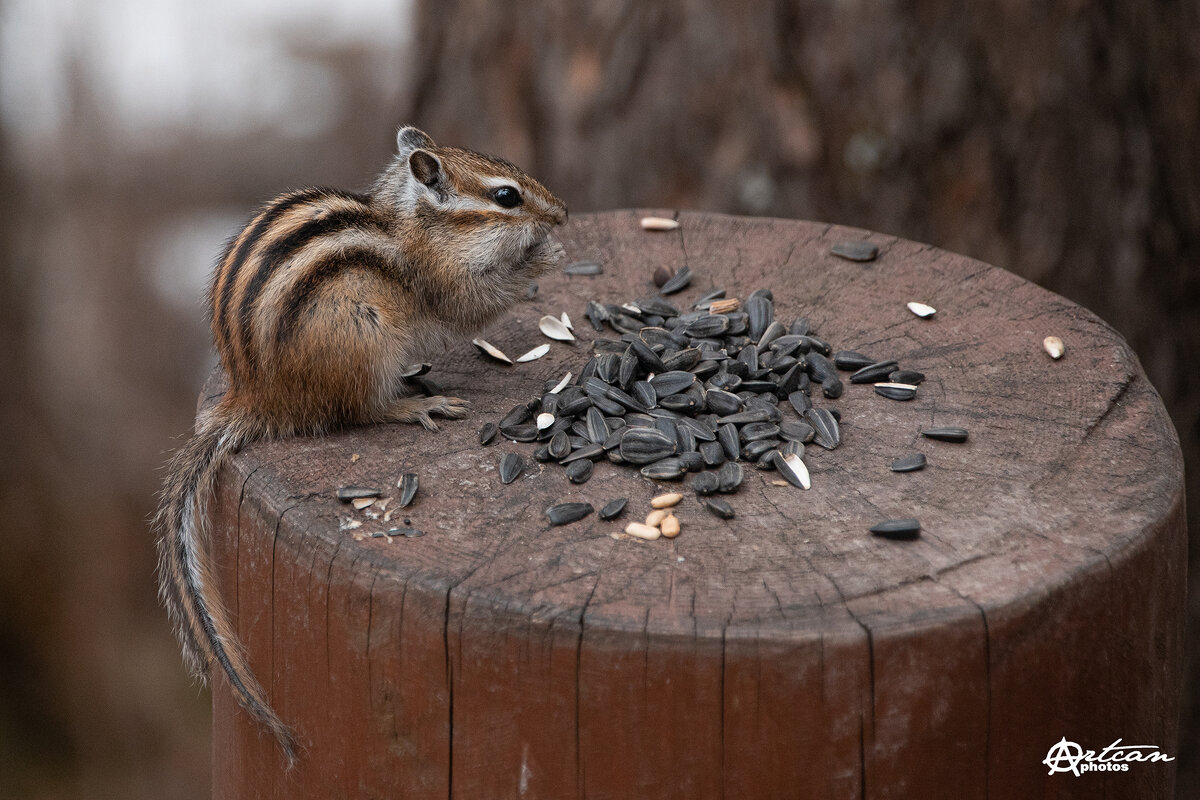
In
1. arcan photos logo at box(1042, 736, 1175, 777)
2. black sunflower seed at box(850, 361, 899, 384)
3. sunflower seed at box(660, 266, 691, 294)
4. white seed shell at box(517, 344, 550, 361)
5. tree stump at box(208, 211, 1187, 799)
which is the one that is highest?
sunflower seed at box(660, 266, 691, 294)

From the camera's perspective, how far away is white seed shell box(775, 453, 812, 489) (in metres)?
2.70

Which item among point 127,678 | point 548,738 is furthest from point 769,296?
point 127,678

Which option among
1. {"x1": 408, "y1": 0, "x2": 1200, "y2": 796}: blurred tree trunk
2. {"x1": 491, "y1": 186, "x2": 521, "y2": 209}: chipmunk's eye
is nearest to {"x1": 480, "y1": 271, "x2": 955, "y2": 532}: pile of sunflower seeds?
{"x1": 491, "y1": 186, "x2": 521, "y2": 209}: chipmunk's eye

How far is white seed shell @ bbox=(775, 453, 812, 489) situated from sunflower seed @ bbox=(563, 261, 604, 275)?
4.40 ft

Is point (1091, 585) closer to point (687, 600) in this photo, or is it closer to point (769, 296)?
point (687, 600)

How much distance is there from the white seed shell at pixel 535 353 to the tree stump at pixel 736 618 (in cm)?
50

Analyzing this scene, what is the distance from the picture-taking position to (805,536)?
2.47m

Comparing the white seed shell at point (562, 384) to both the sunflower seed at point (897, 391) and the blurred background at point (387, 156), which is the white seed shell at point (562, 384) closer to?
the sunflower seed at point (897, 391)

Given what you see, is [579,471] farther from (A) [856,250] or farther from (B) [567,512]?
(A) [856,250]

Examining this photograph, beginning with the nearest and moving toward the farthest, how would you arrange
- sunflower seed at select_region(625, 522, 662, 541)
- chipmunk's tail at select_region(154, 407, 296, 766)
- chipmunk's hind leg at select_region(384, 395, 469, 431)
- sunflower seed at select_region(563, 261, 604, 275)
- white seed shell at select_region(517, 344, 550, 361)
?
sunflower seed at select_region(625, 522, 662, 541), chipmunk's tail at select_region(154, 407, 296, 766), chipmunk's hind leg at select_region(384, 395, 469, 431), white seed shell at select_region(517, 344, 550, 361), sunflower seed at select_region(563, 261, 604, 275)

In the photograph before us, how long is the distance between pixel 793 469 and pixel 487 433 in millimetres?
777

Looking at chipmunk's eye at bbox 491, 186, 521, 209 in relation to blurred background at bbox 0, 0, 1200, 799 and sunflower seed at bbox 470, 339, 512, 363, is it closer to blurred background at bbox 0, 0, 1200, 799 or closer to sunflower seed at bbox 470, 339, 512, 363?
sunflower seed at bbox 470, 339, 512, 363

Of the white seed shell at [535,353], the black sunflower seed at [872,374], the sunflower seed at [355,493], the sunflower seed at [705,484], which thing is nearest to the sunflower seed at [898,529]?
the sunflower seed at [705,484]

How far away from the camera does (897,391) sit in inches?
122
